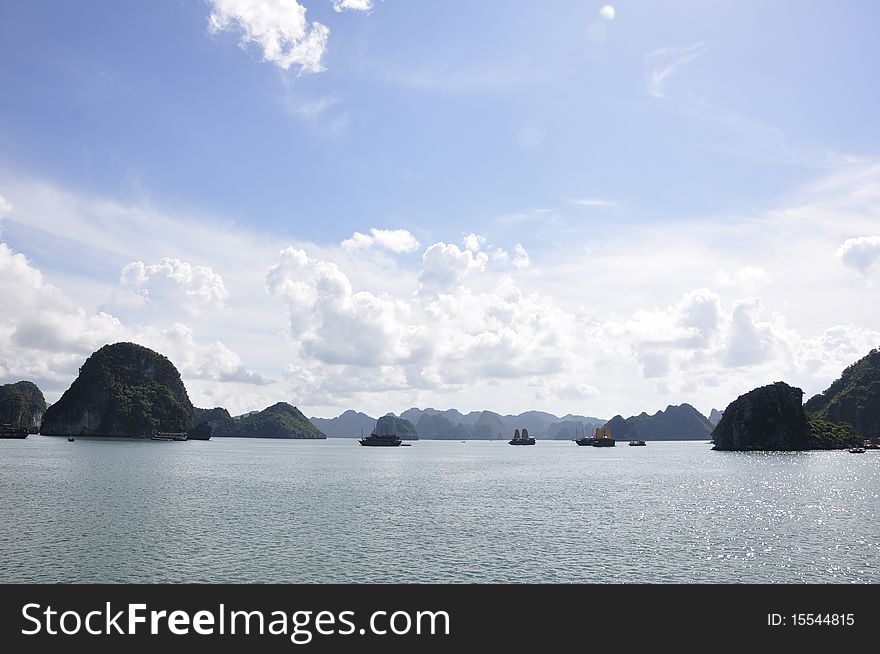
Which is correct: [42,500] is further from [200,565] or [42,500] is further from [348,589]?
[348,589]

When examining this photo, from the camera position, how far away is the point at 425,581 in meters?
47.4

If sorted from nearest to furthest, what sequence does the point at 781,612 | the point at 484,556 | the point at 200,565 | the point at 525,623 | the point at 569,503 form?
the point at 525,623
the point at 781,612
the point at 200,565
the point at 484,556
the point at 569,503

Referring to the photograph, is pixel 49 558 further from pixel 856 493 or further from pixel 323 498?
pixel 856 493

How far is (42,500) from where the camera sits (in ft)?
288

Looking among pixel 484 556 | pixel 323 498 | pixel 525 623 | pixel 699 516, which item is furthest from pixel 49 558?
pixel 699 516

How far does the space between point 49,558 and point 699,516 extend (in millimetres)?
78395

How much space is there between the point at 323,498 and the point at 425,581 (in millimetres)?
56819

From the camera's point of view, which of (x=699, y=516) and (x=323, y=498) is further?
(x=323, y=498)

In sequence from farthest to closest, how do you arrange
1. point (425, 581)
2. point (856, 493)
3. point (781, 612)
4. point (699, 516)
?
1. point (856, 493)
2. point (699, 516)
3. point (425, 581)
4. point (781, 612)

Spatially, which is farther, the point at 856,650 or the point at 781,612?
the point at 781,612

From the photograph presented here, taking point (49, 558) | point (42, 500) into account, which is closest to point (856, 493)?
point (49, 558)

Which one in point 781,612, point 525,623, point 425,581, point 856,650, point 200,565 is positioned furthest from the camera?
point 200,565

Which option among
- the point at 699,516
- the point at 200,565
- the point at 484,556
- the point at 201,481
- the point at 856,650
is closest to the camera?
the point at 856,650

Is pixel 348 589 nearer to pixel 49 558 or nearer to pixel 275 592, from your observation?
pixel 275 592
